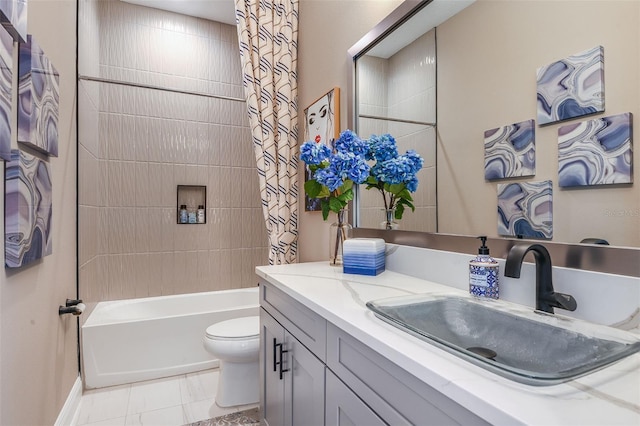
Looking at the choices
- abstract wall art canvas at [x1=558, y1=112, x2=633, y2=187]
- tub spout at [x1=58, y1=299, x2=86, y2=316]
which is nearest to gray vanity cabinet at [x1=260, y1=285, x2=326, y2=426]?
abstract wall art canvas at [x1=558, y1=112, x2=633, y2=187]

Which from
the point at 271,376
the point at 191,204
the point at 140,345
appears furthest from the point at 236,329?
the point at 191,204

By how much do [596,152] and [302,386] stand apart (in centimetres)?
103

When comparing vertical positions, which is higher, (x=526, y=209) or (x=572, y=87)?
(x=572, y=87)

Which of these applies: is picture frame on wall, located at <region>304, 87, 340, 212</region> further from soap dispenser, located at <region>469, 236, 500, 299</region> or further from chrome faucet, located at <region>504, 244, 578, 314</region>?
chrome faucet, located at <region>504, 244, 578, 314</region>

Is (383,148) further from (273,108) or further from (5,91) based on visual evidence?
(5,91)

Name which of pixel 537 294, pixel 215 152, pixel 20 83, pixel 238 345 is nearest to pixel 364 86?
pixel 537 294

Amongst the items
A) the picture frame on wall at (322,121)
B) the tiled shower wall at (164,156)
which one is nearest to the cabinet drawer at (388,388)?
the picture frame on wall at (322,121)

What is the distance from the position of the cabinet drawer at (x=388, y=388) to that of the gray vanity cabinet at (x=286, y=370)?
0.11 m

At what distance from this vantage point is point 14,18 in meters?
1.04

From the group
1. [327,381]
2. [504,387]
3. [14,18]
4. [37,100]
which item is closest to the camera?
[504,387]

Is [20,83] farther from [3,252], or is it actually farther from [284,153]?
[284,153]

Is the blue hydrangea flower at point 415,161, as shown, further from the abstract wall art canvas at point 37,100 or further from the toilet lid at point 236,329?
the abstract wall art canvas at point 37,100

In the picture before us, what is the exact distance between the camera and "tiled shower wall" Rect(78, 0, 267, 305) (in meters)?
2.71

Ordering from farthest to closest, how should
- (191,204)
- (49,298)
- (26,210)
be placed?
(191,204), (49,298), (26,210)
